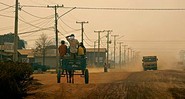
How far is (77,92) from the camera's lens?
1905 cm

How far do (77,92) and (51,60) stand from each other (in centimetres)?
10435

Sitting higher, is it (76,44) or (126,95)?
(76,44)

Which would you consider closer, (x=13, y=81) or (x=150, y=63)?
(x=13, y=81)

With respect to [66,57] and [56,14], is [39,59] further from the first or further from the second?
[66,57]

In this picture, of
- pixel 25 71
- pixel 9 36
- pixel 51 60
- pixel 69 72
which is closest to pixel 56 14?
pixel 69 72

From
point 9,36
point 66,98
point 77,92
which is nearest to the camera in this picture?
point 66,98

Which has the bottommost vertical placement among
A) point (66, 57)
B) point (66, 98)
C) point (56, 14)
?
point (66, 98)

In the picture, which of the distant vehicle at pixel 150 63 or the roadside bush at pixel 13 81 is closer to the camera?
the roadside bush at pixel 13 81

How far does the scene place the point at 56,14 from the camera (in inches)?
2672

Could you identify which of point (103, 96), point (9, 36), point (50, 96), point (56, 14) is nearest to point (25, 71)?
point (50, 96)

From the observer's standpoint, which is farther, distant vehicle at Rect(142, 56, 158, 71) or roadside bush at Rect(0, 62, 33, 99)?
distant vehicle at Rect(142, 56, 158, 71)

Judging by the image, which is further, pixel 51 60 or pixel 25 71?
pixel 51 60

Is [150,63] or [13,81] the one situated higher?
→ [150,63]

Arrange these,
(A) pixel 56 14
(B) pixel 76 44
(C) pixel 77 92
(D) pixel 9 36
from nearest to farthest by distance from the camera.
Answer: (C) pixel 77 92 → (B) pixel 76 44 → (A) pixel 56 14 → (D) pixel 9 36
